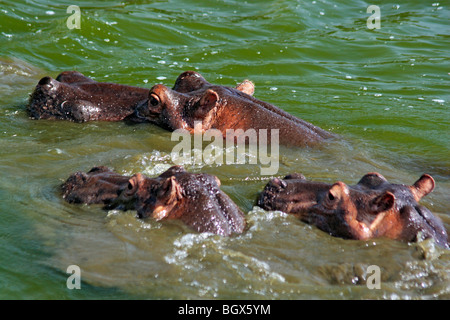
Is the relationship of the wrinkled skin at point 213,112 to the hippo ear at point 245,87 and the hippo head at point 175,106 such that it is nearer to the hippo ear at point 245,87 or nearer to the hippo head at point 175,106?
the hippo head at point 175,106

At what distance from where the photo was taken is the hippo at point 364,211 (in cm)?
541

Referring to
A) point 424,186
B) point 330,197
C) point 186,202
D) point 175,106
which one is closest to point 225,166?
point 175,106

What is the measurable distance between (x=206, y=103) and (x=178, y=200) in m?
2.36

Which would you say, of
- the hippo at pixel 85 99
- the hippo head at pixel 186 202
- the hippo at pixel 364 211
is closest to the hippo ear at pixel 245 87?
the hippo at pixel 85 99

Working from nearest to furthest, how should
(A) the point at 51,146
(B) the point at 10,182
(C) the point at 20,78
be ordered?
1. (B) the point at 10,182
2. (A) the point at 51,146
3. (C) the point at 20,78

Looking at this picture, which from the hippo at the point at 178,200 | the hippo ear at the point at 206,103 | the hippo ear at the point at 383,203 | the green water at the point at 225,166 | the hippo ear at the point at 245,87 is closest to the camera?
the green water at the point at 225,166

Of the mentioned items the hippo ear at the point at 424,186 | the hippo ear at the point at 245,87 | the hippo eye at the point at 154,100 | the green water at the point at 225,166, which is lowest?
the green water at the point at 225,166

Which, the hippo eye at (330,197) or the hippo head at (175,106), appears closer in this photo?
the hippo eye at (330,197)

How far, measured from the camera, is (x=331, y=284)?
476 cm

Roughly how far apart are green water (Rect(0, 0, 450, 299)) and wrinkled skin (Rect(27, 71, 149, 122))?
142 mm

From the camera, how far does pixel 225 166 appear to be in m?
7.03

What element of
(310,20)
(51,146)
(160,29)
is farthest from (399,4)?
(51,146)

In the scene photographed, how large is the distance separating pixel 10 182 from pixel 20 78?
4523 mm
